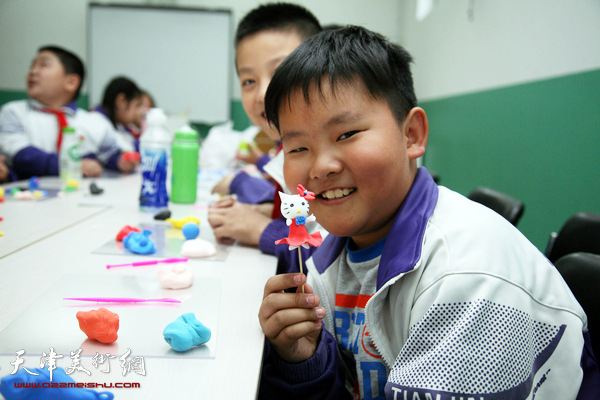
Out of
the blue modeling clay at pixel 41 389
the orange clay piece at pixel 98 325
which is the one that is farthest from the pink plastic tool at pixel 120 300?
the blue modeling clay at pixel 41 389

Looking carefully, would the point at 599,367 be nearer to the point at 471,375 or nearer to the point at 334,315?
the point at 471,375

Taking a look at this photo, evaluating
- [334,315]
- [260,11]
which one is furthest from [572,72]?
[334,315]

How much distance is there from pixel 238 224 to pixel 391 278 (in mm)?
500

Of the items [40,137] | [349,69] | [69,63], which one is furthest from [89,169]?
[349,69]

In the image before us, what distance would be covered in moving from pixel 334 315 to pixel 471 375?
34 cm

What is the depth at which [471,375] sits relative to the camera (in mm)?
543

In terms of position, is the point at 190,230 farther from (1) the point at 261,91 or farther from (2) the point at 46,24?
(2) the point at 46,24

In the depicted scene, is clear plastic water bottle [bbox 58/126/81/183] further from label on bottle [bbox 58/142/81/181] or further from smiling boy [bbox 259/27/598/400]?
smiling boy [bbox 259/27/598/400]

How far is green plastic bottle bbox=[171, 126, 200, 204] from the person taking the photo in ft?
4.47

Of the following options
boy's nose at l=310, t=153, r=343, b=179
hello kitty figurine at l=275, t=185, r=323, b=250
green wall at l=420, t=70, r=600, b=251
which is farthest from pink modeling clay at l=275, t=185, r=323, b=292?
green wall at l=420, t=70, r=600, b=251

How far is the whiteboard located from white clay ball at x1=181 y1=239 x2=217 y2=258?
4.09 m

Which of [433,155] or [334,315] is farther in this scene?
[433,155]

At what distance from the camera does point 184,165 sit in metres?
1.41

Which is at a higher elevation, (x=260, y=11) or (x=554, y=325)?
(x=260, y=11)
